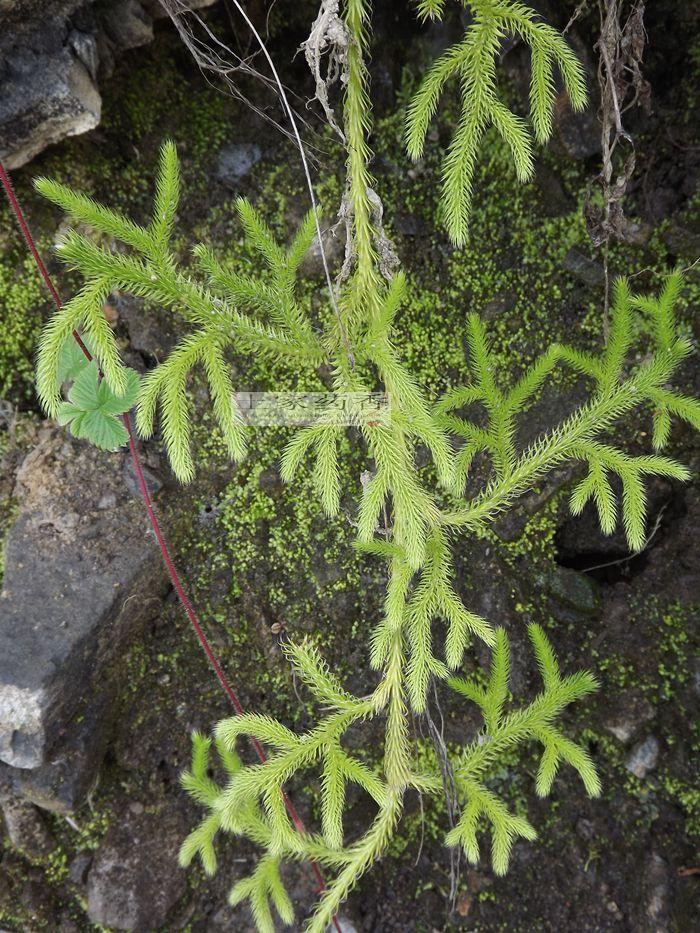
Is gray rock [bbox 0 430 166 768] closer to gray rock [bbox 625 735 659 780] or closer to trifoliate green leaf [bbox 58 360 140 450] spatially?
trifoliate green leaf [bbox 58 360 140 450]

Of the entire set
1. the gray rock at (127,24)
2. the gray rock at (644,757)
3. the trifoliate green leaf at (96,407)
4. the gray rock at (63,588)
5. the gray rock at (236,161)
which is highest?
the gray rock at (127,24)

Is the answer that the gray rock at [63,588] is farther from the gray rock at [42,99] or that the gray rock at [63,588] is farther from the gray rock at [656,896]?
the gray rock at [656,896]

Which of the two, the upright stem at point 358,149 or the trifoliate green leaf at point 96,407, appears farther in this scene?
the trifoliate green leaf at point 96,407

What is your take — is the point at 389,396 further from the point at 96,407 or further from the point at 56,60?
the point at 56,60

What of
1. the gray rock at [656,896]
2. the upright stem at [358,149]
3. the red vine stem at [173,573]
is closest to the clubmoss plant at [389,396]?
the upright stem at [358,149]

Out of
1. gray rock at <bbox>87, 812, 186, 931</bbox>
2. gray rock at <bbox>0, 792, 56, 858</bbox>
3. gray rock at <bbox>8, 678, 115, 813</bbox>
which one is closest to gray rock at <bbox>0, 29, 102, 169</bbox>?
gray rock at <bbox>8, 678, 115, 813</bbox>

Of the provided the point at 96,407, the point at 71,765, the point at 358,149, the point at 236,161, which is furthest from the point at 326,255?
the point at 71,765
